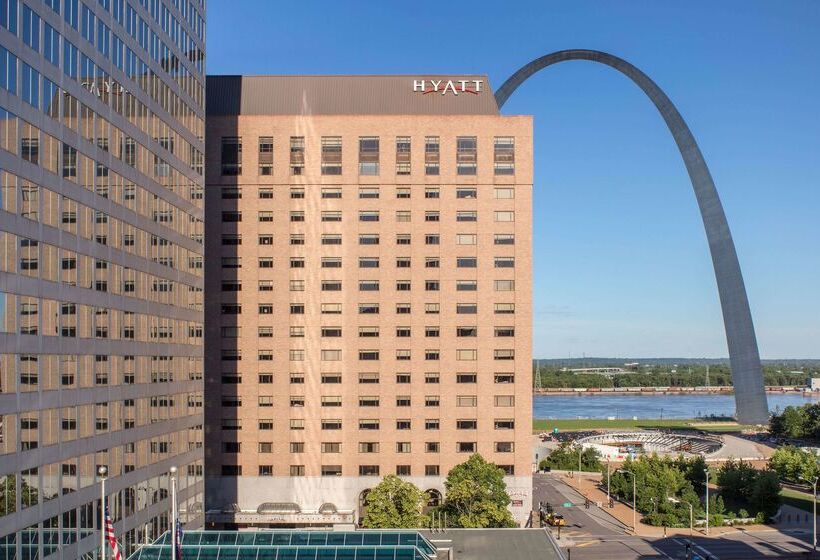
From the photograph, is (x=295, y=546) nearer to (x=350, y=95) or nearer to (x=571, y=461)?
→ (x=350, y=95)

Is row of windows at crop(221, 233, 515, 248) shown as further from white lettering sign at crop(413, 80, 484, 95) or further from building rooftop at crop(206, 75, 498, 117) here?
white lettering sign at crop(413, 80, 484, 95)

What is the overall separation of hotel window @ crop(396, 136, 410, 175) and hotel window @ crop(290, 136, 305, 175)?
10378 mm

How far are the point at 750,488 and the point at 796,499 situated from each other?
1355 cm

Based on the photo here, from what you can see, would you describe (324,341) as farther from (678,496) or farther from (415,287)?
(678,496)

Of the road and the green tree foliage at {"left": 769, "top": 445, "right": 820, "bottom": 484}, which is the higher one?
the green tree foliage at {"left": 769, "top": 445, "right": 820, "bottom": 484}

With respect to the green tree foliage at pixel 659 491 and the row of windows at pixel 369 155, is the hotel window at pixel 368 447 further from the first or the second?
the green tree foliage at pixel 659 491

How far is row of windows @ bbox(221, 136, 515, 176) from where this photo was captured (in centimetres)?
8956

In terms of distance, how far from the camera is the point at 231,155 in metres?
89.9

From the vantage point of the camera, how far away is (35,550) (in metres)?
36.4

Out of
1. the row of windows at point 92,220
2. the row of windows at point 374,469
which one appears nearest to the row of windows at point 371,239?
the row of windows at point 374,469

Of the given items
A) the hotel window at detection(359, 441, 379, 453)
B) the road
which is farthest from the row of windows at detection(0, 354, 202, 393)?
the road

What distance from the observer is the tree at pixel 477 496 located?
7481 centimetres

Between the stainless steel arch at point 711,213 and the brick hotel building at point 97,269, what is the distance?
9613cm

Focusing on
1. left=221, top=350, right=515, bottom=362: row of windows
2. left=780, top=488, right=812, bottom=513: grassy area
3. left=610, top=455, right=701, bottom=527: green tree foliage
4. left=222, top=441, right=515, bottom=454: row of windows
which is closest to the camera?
left=222, top=441, right=515, bottom=454: row of windows
